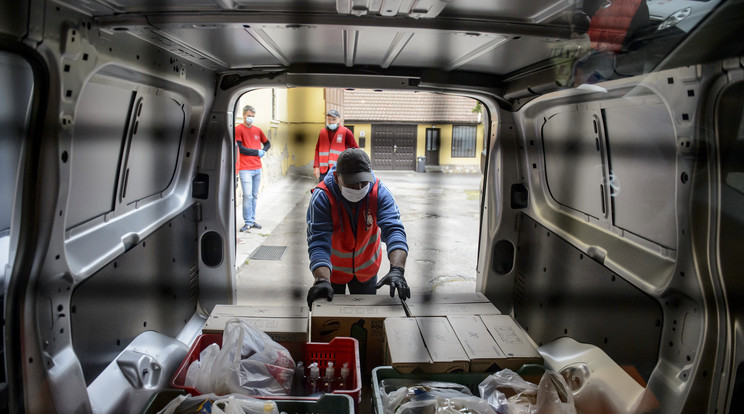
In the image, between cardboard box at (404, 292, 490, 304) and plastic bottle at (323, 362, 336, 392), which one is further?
cardboard box at (404, 292, 490, 304)

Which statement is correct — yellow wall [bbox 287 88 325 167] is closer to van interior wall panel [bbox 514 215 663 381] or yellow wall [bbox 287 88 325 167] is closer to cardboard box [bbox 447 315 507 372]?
van interior wall panel [bbox 514 215 663 381]

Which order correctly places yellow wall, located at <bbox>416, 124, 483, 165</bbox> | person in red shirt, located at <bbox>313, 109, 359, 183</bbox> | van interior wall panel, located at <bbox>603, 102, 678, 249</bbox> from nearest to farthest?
1. van interior wall panel, located at <bbox>603, 102, 678, 249</bbox>
2. person in red shirt, located at <bbox>313, 109, 359, 183</bbox>
3. yellow wall, located at <bbox>416, 124, 483, 165</bbox>

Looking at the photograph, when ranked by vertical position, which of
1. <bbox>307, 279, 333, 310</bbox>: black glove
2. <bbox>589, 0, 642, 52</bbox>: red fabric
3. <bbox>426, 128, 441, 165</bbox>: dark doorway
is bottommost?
<bbox>307, 279, 333, 310</bbox>: black glove

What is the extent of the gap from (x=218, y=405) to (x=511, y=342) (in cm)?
132

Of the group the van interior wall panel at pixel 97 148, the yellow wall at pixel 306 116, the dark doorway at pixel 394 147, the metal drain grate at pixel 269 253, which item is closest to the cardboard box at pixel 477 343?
the van interior wall panel at pixel 97 148

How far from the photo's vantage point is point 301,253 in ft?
16.4

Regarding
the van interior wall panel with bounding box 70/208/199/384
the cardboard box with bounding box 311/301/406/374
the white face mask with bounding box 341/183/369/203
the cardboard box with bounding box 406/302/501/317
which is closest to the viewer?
the van interior wall panel with bounding box 70/208/199/384

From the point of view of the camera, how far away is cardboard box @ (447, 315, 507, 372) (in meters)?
1.93

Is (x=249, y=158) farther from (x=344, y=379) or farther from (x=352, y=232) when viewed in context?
(x=344, y=379)

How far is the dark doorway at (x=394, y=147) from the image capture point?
13633mm

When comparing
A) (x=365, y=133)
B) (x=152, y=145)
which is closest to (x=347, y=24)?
(x=152, y=145)

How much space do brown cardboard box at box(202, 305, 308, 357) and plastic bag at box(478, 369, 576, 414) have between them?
0.88 meters

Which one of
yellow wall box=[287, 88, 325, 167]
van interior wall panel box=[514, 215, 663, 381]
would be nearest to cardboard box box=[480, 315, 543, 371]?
van interior wall panel box=[514, 215, 663, 381]

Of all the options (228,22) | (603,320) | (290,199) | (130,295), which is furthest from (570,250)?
(290,199)
